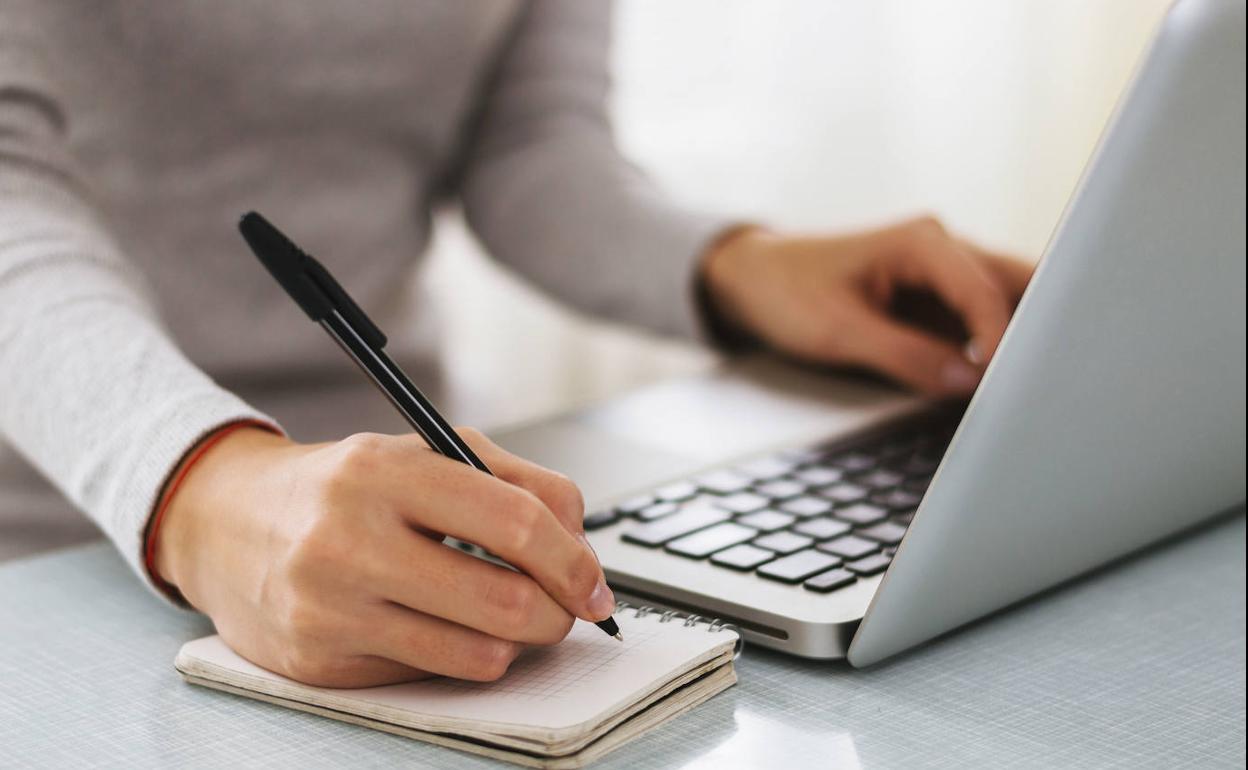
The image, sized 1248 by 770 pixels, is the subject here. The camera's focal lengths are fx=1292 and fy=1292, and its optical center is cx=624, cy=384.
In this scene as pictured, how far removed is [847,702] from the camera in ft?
1.39

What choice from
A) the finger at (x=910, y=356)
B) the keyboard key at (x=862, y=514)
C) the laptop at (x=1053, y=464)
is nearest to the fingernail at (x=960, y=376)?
the finger at (x=910, y=356)

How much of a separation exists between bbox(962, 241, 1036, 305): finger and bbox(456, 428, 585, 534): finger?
42cm

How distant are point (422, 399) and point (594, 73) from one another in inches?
28.2

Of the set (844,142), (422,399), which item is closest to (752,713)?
(422,399)

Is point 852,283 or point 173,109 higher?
point 173,109

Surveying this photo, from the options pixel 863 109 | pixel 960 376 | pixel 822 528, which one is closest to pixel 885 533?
pixel 822 528

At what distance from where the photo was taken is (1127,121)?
0.38 m

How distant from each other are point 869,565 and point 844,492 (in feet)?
0.32

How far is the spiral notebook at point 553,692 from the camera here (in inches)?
14.9

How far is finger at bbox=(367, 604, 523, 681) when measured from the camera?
401 millimetres

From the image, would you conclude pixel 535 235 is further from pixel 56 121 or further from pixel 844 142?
pixel 844 142

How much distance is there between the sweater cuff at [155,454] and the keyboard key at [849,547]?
0.22 meters

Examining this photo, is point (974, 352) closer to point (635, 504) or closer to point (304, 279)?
point (635, 504)

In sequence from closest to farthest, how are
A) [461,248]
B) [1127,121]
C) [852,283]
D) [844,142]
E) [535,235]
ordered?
[1127,121] < [852,283] < [535,235] < [844,142] < [461,248]
